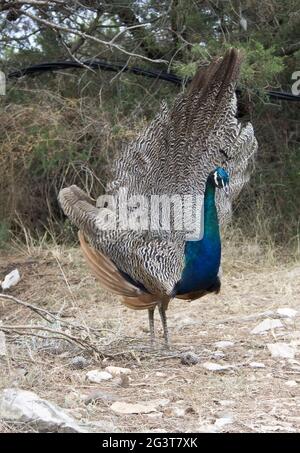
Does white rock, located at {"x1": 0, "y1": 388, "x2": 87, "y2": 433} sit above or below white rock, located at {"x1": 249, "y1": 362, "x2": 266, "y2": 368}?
above

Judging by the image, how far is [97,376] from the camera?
12.4 feet

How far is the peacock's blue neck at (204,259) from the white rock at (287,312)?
2.88ft

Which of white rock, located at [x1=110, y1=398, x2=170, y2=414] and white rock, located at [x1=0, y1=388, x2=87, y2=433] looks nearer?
white rock, located at [x1=0, y1=388, x2=87, y2=433]

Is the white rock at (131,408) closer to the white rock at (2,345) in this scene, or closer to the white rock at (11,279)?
the white rock at (2,345)

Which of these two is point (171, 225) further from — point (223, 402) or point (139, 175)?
point (223, 402)

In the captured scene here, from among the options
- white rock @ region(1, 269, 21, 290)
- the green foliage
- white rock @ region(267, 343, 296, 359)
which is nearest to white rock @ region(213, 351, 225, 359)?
white rock @ region(267, 343, 296, 359)

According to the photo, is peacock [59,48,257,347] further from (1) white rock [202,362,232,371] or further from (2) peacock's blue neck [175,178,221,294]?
(1) white rock [202,362,232,371]

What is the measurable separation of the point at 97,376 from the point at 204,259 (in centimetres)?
88

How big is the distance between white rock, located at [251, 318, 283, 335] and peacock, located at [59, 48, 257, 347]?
0.48 m

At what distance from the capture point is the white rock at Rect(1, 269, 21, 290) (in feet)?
21.2

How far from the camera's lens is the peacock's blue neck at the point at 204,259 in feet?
13.8

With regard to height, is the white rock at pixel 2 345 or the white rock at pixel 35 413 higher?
the white rock at pixel 35 413

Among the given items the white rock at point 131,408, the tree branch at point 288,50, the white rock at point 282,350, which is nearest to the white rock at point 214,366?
the white rock at point 282,350

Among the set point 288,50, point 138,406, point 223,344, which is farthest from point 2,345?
point 288,50
